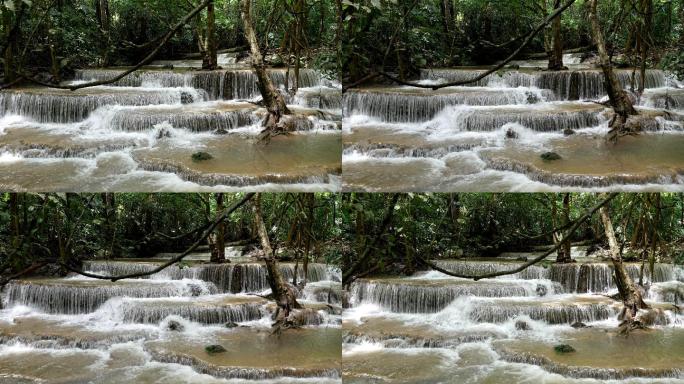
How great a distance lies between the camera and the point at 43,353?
3.53 m

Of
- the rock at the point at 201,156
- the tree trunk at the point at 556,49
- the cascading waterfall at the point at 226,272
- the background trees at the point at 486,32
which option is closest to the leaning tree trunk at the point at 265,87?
the rock at the point at 201,156

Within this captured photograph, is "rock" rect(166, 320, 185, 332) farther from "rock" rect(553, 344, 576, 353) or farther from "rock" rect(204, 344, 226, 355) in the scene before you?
"rock" rect(553, 344, 576, 353)

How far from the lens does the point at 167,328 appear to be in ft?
12.0

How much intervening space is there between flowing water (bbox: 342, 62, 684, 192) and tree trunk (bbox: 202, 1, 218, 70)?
701 millimetres

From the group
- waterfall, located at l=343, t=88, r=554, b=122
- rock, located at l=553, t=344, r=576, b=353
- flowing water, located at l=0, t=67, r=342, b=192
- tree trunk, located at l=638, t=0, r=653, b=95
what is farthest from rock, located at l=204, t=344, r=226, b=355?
tree trunk, located at l=638, t=0, r=653, b=95

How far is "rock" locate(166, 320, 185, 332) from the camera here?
143 inches

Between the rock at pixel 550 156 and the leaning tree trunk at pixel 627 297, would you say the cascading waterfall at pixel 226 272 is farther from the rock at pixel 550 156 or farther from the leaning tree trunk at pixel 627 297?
the leaning tree trunk at pixel 627 297

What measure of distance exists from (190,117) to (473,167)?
1.34m

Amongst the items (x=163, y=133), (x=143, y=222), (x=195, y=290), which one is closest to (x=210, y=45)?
(x=163, y=133)

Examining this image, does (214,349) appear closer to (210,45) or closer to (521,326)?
(210,45)

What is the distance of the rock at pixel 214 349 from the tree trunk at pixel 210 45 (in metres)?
1.41

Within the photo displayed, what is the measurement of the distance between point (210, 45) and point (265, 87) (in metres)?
0.32

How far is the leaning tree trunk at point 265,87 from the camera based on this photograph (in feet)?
9.87

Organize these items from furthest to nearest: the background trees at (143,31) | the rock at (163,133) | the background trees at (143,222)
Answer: the rock at (163,133), the background trees at (143,31), the background trees at (143,222)
